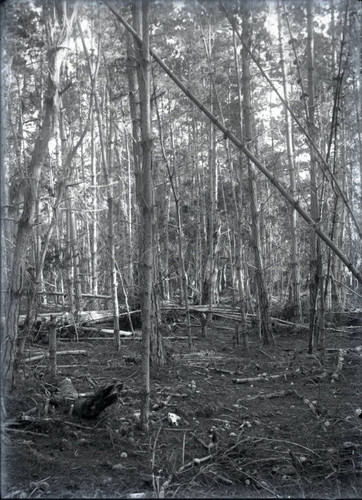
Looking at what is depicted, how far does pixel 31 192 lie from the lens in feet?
14.1

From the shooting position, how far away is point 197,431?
3615 mm

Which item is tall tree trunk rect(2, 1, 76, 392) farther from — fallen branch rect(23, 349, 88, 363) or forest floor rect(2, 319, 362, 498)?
fallen branch rect(23, 349, 88, 363)

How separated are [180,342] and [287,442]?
526 centimetres

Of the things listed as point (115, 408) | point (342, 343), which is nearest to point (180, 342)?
point (342, 343)

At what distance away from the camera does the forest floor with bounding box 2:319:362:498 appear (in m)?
2.60

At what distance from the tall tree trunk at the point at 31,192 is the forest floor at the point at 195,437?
639 mm

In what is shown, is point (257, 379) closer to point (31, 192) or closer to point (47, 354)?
point (47, 354)

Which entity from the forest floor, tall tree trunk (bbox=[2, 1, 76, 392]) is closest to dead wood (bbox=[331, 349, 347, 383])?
the forest floor

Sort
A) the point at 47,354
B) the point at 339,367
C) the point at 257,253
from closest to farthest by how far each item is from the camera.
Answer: the point at 339,367, the point at 47,354, the point at 257,253

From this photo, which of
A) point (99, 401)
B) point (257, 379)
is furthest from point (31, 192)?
point (257, 379)

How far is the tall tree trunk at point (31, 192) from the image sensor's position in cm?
403

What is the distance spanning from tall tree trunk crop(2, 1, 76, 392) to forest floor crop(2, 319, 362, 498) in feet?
2.10

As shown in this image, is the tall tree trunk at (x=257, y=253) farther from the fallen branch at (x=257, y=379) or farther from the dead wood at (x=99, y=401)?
the dead wood at (x=99, y=401)

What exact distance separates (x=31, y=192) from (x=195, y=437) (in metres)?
2.57
